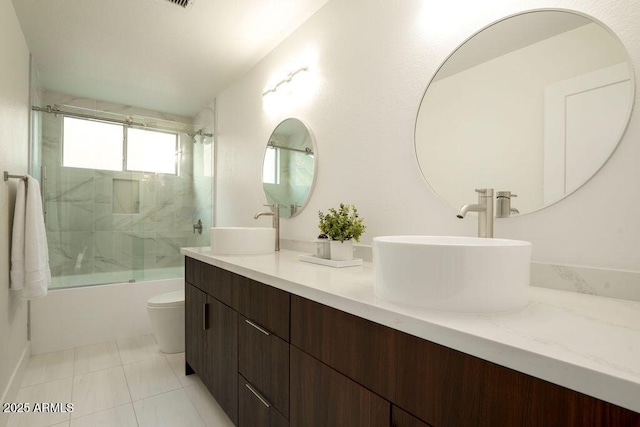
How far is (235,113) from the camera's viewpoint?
284 centimetres

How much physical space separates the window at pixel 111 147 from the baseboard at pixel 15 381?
1516 millimetres

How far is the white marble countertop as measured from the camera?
0.45 meters

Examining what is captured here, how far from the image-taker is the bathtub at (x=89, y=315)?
2.51 metres

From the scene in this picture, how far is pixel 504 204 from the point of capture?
1.07 meters

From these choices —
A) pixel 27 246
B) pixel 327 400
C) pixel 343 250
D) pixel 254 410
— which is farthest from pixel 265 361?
pixel 27 246

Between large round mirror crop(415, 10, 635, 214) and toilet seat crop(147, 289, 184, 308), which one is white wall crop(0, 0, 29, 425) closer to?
toilet seat crop(147, 289, 184, 308)

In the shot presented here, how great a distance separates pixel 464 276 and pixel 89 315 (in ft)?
9.97

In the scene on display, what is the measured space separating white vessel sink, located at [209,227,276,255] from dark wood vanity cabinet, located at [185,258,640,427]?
19cm

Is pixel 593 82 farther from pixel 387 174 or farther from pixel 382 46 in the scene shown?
pixel 382 46

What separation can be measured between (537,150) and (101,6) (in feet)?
7.56

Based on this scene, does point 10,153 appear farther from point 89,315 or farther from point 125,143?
point 89,315

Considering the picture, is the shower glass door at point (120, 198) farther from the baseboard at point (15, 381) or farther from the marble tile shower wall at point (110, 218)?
the baseboard at point (15, 381)

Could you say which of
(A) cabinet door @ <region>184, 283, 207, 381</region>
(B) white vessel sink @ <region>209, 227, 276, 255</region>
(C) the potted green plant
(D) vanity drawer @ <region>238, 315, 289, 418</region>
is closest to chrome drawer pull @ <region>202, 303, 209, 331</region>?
(A) cabinet door @ <region>184, 283, 207, 381</region>

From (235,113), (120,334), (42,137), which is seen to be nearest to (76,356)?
(120,334)
